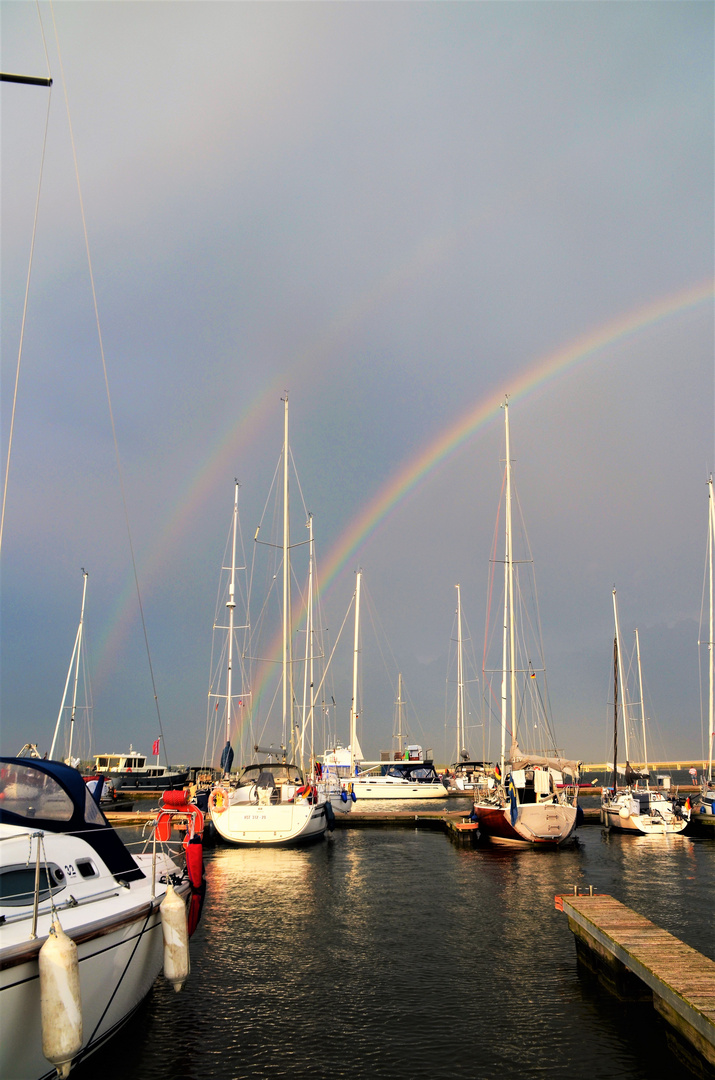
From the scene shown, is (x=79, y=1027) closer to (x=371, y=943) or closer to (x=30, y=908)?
(x=30, y=908)

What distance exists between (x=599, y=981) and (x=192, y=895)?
856 centimetres

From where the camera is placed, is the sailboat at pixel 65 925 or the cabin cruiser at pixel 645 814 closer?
the sailboat at pixel 65 925

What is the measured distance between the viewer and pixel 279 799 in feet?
126

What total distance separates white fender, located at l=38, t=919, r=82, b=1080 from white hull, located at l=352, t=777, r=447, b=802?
7185cm

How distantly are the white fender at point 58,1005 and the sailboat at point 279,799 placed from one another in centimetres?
2772

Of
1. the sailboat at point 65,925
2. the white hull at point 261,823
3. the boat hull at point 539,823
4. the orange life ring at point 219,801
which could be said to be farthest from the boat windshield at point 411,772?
the sailboat at point 65,925

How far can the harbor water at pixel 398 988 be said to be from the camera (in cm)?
1169

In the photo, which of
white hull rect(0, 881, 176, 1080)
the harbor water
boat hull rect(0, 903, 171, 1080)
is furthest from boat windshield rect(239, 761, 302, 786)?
white hull rect(0, 881, 176, 1080)

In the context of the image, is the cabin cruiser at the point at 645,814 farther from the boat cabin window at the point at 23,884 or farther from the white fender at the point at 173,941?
the boat cabin window at the point at 23,884

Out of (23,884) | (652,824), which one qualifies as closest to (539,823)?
(652,824)

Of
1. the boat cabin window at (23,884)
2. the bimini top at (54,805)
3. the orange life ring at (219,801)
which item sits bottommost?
the orange life ring at (219,801)

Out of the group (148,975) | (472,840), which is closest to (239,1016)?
(148,975)

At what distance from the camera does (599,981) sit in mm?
15484

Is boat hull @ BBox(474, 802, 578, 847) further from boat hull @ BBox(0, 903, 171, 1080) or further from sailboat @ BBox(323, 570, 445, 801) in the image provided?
sailboat @ BBox(323, 570, 445, 801)
